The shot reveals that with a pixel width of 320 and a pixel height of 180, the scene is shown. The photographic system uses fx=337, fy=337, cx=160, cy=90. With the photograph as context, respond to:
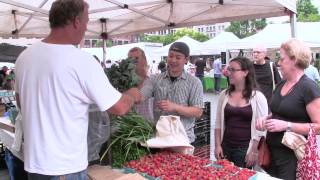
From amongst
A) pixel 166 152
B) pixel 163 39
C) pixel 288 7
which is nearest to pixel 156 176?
pixel 166 152

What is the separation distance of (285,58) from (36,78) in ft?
5.95

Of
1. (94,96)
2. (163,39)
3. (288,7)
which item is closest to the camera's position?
(94,96)

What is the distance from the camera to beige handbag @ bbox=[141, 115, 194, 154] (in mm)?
2441

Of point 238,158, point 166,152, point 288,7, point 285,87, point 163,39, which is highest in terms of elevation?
point 163,39

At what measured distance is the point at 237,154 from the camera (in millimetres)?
3152

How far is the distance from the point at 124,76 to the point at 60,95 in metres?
0.69

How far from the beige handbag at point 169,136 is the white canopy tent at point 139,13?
2.30 m

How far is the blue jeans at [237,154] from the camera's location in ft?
10.3

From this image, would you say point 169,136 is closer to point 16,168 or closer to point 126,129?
point 126,129

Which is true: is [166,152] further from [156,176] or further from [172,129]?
[156,176]

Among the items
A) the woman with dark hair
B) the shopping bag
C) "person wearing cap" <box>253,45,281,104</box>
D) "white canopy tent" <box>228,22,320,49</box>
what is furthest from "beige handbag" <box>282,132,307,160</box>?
"white canopy tent" <box>228,22,320,49</box>

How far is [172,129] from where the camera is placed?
96.3 inches

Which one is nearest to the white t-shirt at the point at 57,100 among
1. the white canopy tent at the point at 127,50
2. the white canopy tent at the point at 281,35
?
the white canopy tent at the point at 281,35

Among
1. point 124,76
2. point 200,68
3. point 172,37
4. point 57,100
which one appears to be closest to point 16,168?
point 124,76
